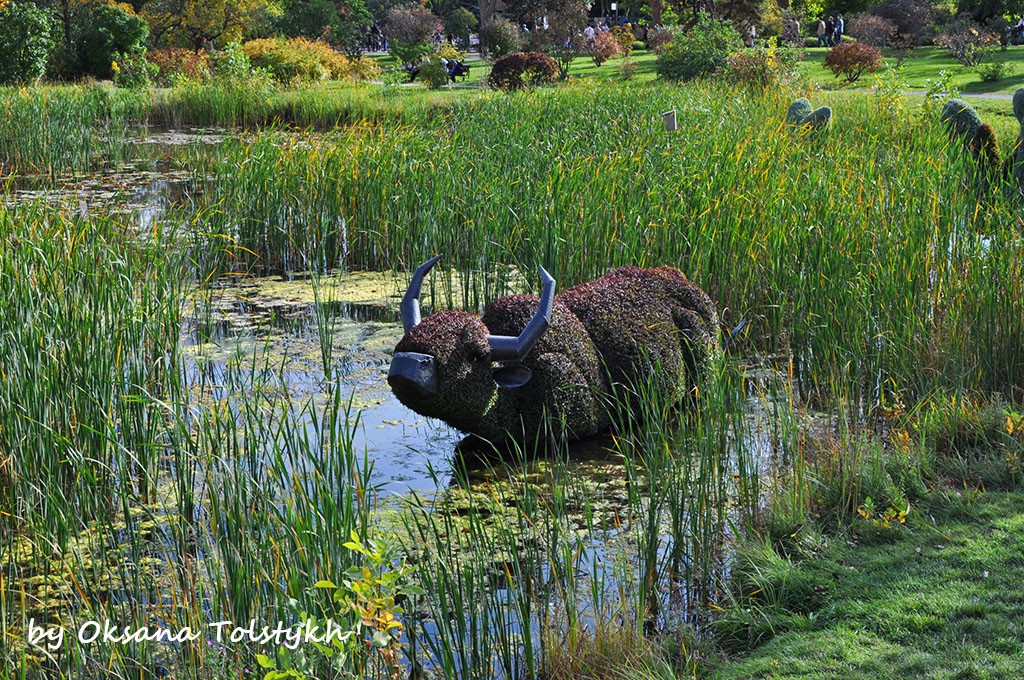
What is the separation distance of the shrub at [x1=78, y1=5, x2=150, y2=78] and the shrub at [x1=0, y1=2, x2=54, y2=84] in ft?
10.8

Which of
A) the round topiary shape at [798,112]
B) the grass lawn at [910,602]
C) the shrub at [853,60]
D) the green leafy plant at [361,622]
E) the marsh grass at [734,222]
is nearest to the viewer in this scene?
the green leafy plant at [361,622]

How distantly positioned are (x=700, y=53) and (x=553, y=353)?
696 inches

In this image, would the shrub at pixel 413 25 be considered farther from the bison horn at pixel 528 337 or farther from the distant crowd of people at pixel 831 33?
the bison horn at pixel 528 337

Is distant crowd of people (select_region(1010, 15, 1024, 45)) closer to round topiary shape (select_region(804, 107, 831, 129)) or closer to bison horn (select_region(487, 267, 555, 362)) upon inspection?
round topiary shape (select_region(804, 107, 831, 129))

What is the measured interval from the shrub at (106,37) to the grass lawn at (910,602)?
2658 centimetres

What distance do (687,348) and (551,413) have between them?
1005mm

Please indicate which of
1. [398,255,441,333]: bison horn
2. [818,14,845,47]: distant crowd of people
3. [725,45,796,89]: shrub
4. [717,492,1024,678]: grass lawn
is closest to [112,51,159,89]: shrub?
[725,45,796,89]: shrub

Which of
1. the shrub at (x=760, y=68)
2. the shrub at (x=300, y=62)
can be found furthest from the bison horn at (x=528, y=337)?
the shrub at (x=300, y=62)

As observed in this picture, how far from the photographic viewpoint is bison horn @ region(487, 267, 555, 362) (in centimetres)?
515

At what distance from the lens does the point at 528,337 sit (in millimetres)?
5148

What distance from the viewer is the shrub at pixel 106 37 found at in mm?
26672

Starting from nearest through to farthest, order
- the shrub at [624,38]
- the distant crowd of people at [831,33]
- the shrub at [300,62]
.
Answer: the shrub at [300,62], the shrub at [624,38], the distant crowd of people at [831,33]

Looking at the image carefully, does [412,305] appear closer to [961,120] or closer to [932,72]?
[961,120]

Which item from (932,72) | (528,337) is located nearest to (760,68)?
(932,72)
